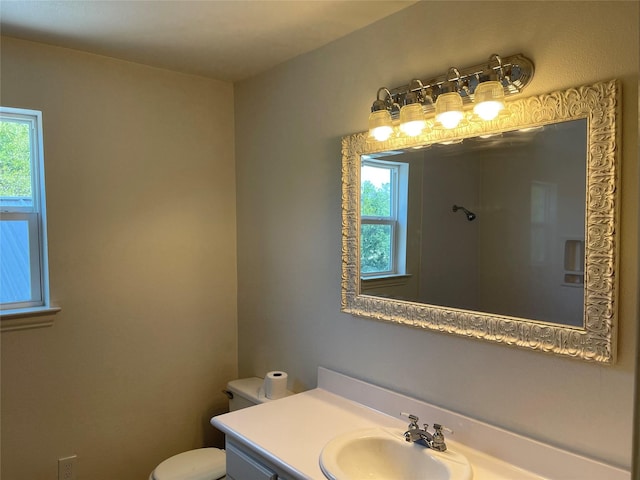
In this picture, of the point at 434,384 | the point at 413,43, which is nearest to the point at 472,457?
the point at 434,384

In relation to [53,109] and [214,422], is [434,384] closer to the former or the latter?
[214,422]

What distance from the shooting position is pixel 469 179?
1.54 metres

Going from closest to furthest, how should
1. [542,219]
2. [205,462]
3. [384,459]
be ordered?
[542,219] → [384,459] → [205,462]

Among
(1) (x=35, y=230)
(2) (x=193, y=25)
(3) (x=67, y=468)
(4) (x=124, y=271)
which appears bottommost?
(3) (x=67, y=468)

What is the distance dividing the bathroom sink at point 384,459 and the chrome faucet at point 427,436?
0.02 m

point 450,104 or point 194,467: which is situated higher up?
point 450,104

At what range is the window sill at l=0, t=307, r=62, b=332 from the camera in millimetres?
1993

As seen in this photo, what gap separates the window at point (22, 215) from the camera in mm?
2086

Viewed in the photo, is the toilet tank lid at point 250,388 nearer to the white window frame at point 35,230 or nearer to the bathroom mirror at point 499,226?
the bathroom mirror at point 499,226

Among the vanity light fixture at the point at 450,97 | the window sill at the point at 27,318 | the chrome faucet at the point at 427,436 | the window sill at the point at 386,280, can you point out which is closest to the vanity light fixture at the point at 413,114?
the vanity light fixture at the point at 450,97

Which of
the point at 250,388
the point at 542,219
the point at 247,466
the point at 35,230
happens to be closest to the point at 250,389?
the point at 250,388

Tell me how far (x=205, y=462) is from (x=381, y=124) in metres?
1.70

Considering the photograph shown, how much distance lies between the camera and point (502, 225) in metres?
1.44

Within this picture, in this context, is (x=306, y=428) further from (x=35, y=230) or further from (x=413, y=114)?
(x=35, y=230)
